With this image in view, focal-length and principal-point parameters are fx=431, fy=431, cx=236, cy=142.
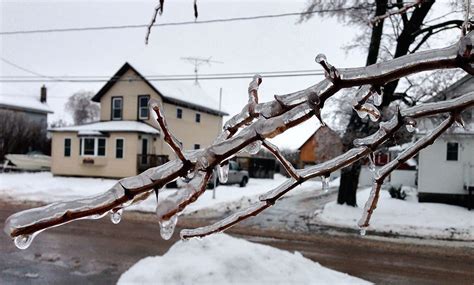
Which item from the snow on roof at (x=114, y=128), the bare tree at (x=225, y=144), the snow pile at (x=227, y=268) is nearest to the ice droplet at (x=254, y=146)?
the bare tree at (x=225, y=144)

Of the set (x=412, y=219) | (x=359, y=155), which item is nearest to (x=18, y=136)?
(x=412, y=219)

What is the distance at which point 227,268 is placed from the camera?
5.93m

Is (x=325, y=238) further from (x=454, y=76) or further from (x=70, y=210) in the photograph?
(x=70, y=210)

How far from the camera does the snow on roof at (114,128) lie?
22964 mm

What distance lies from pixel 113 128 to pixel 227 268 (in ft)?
61.7

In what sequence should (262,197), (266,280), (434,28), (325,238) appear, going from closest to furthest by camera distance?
(262,197)
(266,280)
(325,238)
(434,28)

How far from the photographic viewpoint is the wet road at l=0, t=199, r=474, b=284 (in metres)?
7.29

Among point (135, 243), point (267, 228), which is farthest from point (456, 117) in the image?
point (267, 228)

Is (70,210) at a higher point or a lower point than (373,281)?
higher

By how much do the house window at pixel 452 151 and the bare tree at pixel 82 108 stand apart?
50.5 m

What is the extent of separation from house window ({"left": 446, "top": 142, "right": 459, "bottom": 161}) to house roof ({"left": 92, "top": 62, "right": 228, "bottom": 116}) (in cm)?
1100

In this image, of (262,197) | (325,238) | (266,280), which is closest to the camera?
(262,197)

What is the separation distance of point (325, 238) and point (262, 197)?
1011cm

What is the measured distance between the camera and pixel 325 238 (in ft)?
36.1
